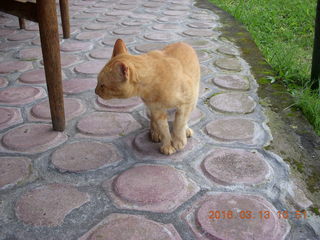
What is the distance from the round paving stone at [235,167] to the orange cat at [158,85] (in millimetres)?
234

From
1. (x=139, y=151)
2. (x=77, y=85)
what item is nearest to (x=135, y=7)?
(x=77, y=85)

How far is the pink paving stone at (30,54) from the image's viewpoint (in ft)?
11.2

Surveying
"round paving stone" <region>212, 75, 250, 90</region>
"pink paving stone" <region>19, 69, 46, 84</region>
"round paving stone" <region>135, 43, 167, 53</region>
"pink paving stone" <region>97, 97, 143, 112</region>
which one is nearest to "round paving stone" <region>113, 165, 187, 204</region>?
"pink paving stone" <region>97, 97, 143, 112</region>

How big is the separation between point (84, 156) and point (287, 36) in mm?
3694

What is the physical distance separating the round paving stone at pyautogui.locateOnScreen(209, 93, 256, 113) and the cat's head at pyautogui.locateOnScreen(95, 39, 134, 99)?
930mm

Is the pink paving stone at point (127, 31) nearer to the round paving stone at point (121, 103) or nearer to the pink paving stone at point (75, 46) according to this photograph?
the pink paving stone at point (75, 46)

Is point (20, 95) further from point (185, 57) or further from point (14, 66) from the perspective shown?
point (185, 57)

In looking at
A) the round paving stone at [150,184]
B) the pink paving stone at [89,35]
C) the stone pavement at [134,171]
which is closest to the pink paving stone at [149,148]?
the stone pavement at [134,171]

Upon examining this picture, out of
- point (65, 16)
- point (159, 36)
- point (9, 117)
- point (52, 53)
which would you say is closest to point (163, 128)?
point (52, 53)

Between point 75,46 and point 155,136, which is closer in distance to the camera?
point 155,136

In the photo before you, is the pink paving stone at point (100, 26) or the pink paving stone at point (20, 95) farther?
the pink paving stone at point (100, 26)

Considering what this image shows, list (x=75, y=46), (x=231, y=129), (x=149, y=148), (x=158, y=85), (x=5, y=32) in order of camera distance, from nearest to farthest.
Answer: (x=158, y=85)
(x=149, y=148)
(x=231, y=129)
(x=75, y=46)
(x=5, y=32)

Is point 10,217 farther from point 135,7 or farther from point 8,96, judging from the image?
point 135,7

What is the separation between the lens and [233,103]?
8.27 feet
